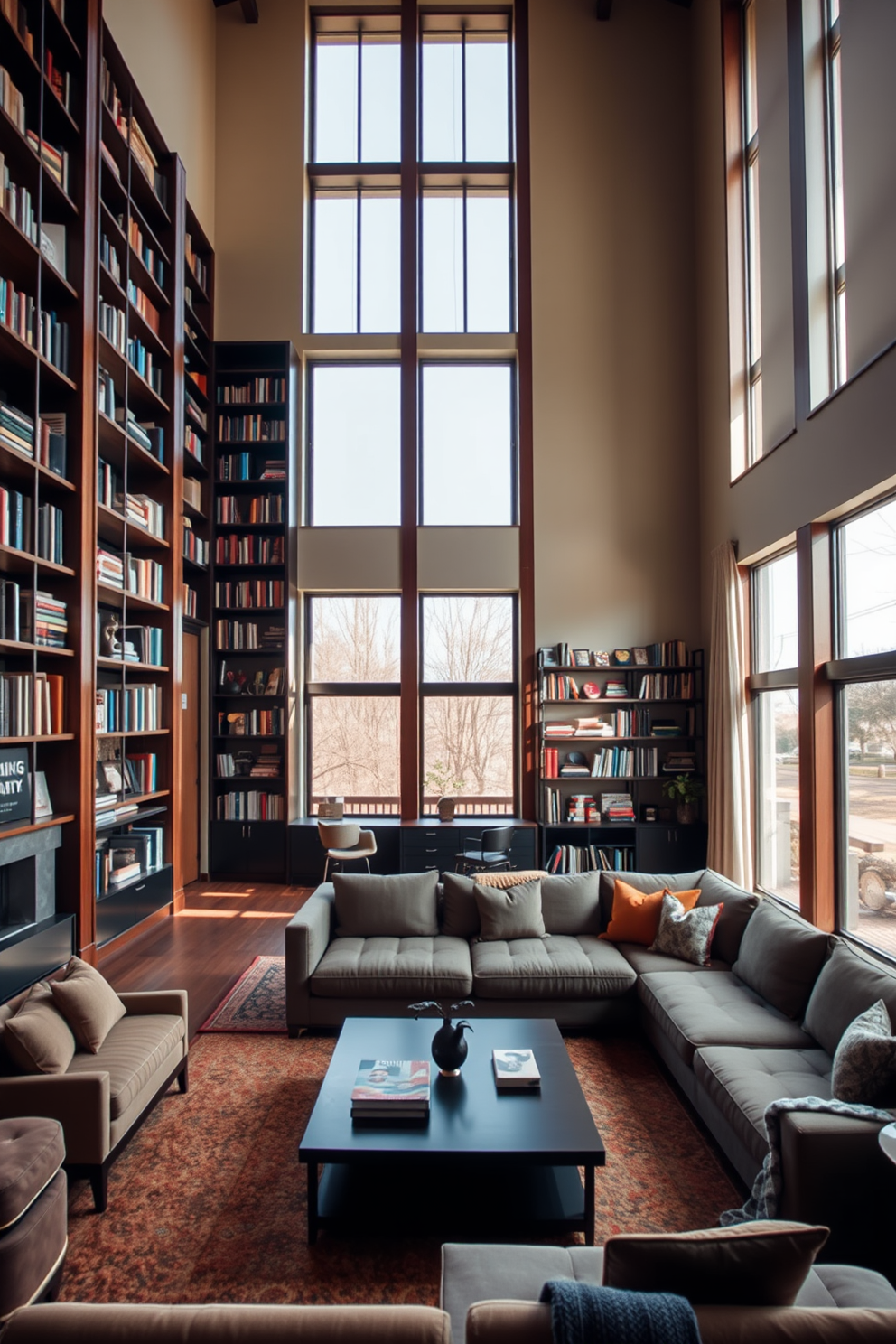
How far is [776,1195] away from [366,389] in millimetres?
7481

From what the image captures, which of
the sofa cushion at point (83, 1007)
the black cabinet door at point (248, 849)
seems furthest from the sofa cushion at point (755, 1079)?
the black cabinet door at point (248, 849)

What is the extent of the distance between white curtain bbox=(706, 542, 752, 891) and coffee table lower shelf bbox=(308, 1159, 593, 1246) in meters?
4.09

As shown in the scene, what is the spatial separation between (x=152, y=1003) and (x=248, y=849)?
4214 millimetres

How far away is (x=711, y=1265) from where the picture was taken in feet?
4.56

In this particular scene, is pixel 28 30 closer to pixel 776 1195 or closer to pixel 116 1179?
pixel 116 1179

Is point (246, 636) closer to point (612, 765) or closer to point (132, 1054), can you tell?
point (612, 765)

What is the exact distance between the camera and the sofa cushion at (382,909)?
445 cm

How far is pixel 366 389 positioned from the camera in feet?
26.4

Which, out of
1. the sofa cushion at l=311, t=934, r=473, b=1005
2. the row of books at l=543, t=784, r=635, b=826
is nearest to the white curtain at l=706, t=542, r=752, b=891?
the row of books at l=543, t=784, r=635, b=826

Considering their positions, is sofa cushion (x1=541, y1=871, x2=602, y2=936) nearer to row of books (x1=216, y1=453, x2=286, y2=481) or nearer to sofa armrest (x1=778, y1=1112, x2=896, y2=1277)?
sofa armrest (x1=778, y1=1112, x2=896, y2=1277)

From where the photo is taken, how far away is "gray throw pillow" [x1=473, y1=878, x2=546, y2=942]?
442cm

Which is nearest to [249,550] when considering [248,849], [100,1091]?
[248,849]

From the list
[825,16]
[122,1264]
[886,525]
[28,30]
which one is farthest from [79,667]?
[825,16]

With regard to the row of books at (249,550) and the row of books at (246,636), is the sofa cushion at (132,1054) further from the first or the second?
the row of books at (249,550)
